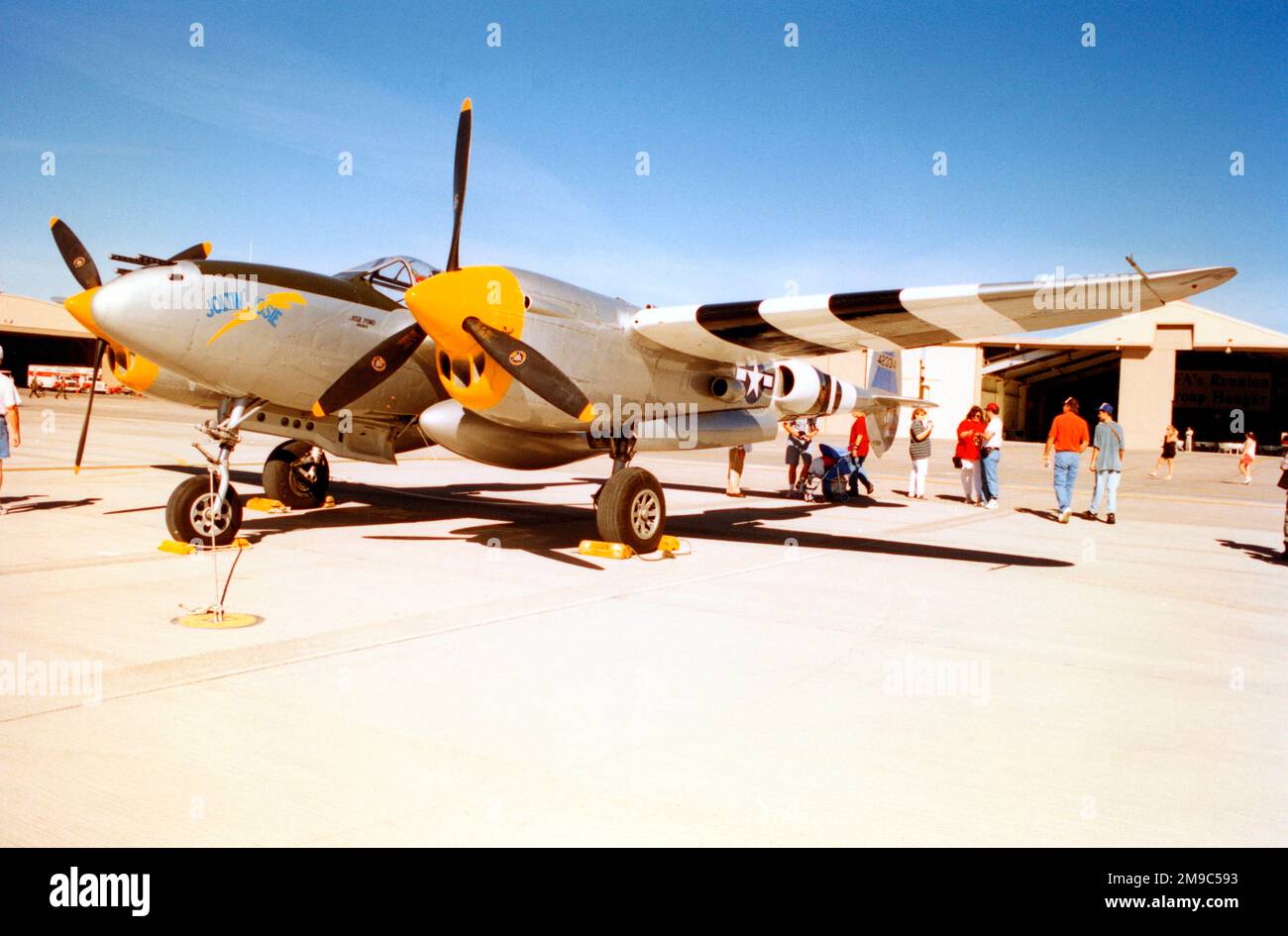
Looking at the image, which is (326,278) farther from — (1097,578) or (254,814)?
(1097,578)

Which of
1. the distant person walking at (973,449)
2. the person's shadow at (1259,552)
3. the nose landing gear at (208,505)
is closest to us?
the nose landing gear at (208,505)

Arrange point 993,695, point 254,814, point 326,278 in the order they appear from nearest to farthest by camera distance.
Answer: point 254,814, point 993,695, point 326,278

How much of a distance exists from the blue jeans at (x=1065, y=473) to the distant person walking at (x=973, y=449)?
2.31 meters

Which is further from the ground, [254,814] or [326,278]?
[326,278]

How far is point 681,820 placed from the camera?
3537 millimetres

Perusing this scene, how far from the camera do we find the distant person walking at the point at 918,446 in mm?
17797

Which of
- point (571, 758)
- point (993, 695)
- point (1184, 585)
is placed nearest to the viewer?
point (571, 758)

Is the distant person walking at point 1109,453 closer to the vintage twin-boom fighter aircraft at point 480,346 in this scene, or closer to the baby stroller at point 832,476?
the baby stroller at point 832,476

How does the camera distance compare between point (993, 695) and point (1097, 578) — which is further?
point (1097, 578)

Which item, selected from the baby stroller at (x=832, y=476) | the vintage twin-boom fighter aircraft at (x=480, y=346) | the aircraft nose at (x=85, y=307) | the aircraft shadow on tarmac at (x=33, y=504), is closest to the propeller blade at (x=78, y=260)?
the vintage twin-boom fighter aircraft at (x=480, y=346)

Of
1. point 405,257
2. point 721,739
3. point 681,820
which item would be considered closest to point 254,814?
point 681,820

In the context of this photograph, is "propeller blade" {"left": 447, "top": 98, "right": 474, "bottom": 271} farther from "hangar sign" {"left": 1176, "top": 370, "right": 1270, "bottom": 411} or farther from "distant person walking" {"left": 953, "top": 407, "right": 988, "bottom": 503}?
"hangar sign" {"left": 1176, "top": 370, "right": 1270, "bottom": 411}
